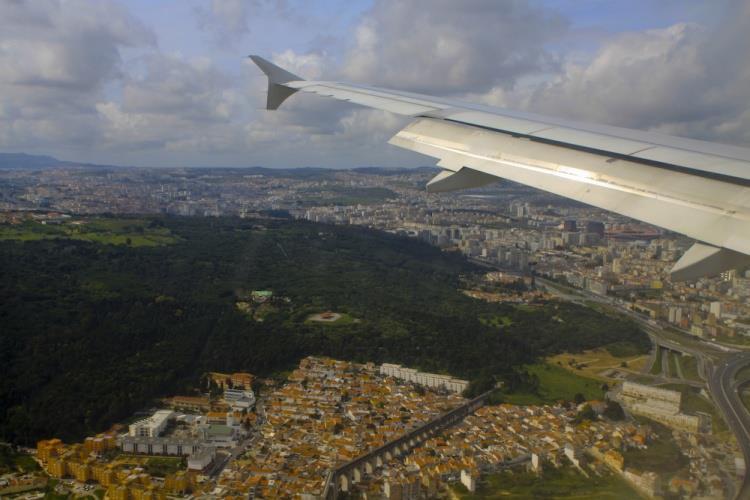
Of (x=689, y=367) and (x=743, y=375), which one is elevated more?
(x=743, y=375)

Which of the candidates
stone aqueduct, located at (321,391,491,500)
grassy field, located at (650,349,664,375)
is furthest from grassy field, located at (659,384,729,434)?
stone aqueduct, located at (321,391,491,500)

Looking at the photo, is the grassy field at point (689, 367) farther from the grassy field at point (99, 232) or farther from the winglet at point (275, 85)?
the grassy field at point (99, 232)

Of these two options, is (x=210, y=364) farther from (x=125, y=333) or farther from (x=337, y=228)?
(x=337, y=228)

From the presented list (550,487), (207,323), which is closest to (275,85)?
(550,487)

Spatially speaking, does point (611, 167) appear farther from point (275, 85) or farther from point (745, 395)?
point (745, 395)

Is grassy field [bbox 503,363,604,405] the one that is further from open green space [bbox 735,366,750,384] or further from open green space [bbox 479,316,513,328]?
open green space [bbox 479,316,513,328]

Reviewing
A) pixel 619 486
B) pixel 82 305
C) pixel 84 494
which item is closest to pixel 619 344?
pixel 619 486
